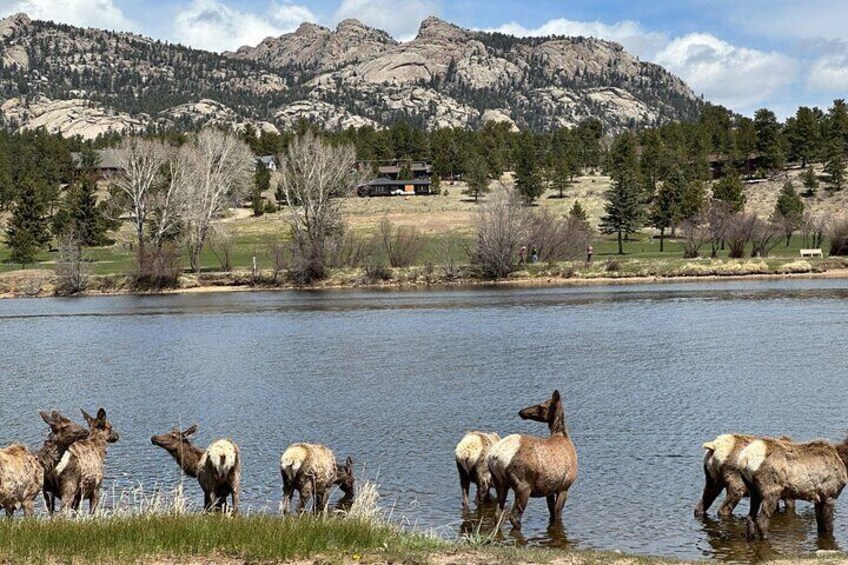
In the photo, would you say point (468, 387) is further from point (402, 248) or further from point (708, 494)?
point (402, 248)

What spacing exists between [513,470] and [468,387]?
17615 millimetres

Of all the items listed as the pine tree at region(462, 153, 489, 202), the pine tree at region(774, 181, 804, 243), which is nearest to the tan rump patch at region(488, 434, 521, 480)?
the pine tree at region(774, 181, 804, 243)

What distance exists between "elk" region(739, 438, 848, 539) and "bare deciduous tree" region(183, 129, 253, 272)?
83.3 m

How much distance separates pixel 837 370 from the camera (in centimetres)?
3547

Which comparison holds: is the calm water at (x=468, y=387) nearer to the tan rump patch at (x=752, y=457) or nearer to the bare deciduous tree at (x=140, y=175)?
the tan rump patch at (x=752, y=457)

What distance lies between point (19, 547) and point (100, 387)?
25.9 metres

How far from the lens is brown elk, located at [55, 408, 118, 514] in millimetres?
16688

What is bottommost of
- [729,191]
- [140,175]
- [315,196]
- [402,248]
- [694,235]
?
[402,248]

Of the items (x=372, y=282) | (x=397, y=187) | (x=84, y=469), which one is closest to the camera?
(x=84, y=469)

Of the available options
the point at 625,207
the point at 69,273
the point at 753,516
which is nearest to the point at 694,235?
the point at 625,207

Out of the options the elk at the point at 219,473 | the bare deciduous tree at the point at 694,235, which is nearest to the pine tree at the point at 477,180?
the bare deciduous tree at the point at 694,235

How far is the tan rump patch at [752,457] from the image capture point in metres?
16.1

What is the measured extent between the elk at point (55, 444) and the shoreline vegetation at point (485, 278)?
70.8 meters

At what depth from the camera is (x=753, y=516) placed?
54.2 ft
